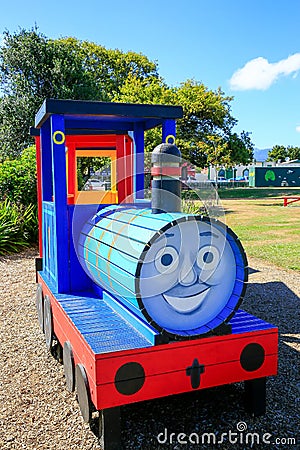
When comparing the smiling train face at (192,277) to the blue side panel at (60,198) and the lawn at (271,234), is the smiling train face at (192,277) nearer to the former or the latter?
the blue side panel at (60,198)

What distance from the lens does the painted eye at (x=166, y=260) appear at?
282 centimetres

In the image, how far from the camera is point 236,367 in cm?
307

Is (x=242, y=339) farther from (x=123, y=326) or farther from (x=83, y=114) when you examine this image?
(x=83, y=114)

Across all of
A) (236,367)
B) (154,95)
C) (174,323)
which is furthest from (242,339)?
(154,95)

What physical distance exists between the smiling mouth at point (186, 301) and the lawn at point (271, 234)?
581 cm

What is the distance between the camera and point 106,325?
3312mm

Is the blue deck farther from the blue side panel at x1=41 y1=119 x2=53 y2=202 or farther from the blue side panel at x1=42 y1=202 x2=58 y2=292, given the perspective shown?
the blue side panel at x1=41 y1=119 x2=53 y2=202

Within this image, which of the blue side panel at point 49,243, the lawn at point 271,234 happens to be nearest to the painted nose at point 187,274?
the blue side panel at point 49,243

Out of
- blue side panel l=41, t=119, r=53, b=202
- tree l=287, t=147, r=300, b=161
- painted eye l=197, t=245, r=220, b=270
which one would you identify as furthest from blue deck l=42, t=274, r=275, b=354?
tree l=287, t=147, r=300, b=161

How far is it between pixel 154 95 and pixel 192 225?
22.5 metres

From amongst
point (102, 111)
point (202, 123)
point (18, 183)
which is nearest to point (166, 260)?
point (102, 111)

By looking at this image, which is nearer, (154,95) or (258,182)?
(154,95)

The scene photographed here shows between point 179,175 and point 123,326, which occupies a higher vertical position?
point 179,175

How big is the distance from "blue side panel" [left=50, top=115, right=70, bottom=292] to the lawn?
5287 millimetres
